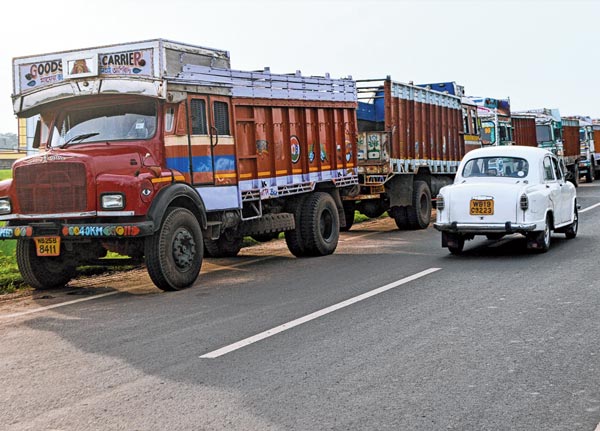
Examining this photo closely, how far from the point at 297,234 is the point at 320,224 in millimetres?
469

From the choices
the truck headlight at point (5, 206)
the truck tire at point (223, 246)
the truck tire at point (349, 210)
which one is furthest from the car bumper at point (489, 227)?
the truck headlight at point (5, 206)

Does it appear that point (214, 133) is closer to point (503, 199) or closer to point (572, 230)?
point (503, 199)

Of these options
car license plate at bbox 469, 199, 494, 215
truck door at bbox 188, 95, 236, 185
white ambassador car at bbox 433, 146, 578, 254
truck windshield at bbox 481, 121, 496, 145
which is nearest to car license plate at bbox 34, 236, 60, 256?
truck door at bbox 188, 95, 236, 185

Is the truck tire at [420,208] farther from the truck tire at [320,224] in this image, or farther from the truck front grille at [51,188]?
the truck front grille at [51,188]

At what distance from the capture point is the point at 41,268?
11039 mm

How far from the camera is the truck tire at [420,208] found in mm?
19386

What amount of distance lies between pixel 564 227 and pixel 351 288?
6.03m

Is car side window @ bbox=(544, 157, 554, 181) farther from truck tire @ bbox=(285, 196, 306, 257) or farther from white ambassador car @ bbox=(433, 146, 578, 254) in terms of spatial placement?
truck tire @ bbox=(285, 196, 306, 257)

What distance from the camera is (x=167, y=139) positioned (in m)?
10.7

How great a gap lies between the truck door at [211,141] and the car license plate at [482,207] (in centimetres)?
362

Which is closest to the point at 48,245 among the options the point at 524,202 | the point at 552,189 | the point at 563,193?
the point at 524,202

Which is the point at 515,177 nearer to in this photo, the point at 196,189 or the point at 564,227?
the point at 564,227

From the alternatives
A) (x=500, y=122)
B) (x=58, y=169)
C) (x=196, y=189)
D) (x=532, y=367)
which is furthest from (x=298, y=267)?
(x=500, y=122)

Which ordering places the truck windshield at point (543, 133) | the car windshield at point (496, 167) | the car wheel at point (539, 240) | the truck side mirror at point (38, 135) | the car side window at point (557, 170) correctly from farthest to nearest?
1. the truck windshield at point (543, 133)
2. the car side window at point (557, 170)
3. the car windshield at point (496, 167)
4. the car wheel at point (539, 240)
5. the truck side mirror at point (38, 135)
